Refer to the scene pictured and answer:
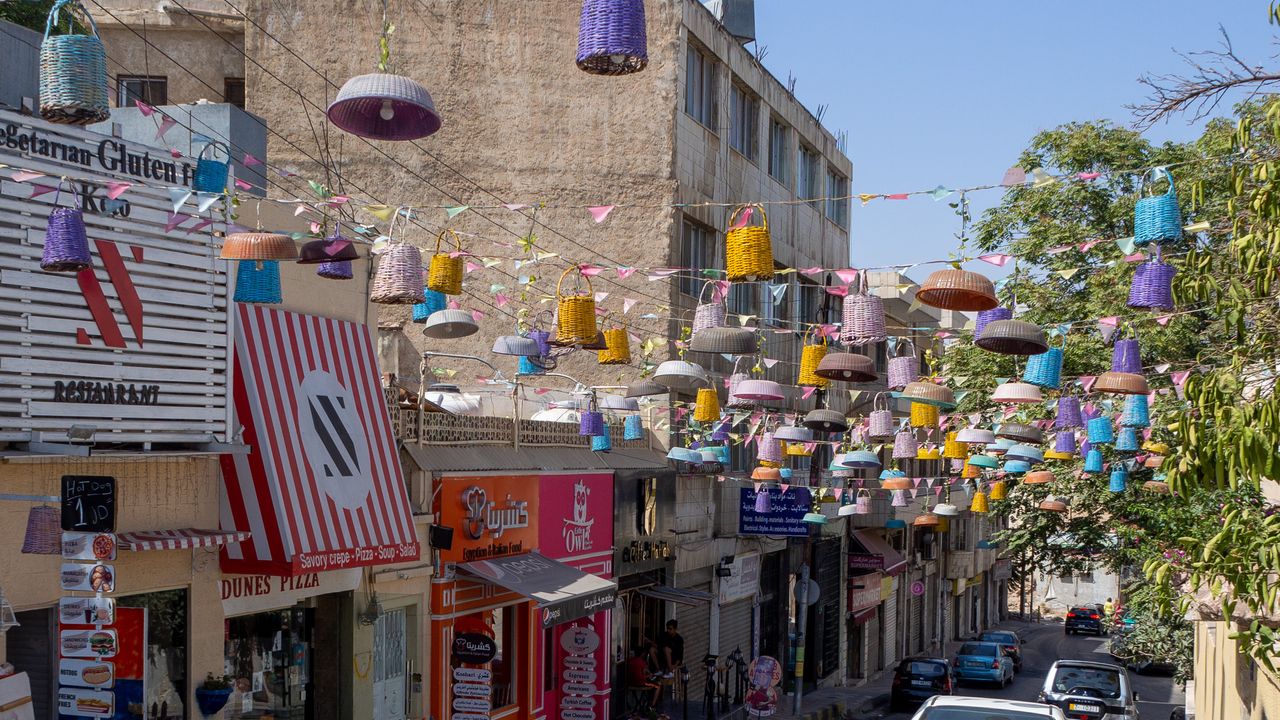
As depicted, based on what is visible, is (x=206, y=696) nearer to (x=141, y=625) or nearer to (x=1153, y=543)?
(x=141, y=625)

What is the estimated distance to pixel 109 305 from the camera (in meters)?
14.2

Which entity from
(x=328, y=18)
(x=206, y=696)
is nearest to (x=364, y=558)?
(x=206, y=696)

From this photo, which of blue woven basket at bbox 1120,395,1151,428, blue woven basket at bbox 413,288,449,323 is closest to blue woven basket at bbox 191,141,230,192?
blue woven basket at bbox 413,288,449,323

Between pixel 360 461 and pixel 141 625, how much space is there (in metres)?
4.07

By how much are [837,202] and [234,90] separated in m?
19.5

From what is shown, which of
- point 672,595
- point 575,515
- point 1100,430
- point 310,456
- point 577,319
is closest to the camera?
point 577,319

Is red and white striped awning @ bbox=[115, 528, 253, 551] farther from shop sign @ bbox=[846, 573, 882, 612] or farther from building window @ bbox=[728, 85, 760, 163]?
shop sign @ bbox=[846, 573, 882, 612]

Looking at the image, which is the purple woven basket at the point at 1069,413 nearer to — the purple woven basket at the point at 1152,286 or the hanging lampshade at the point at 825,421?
the hanging lampshade at the point at 825,421

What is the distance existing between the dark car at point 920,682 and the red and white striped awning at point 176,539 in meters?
23.9

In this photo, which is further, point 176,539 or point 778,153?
point 778,153

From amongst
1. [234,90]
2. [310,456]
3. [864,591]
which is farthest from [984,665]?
[310,456]

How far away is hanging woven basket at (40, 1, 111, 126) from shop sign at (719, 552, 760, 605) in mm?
25425

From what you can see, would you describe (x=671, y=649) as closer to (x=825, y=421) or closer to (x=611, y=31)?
(x=825, y=421)

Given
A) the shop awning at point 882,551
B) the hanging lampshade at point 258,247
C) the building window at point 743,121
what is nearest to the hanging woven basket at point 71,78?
the hanging lampshade at point 258,247
